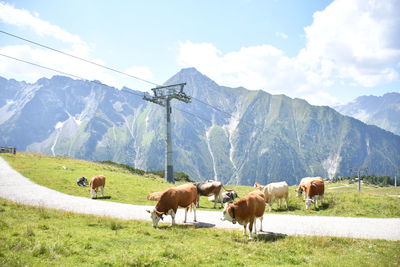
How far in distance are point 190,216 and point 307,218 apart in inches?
359

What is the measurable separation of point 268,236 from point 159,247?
662 centimetres

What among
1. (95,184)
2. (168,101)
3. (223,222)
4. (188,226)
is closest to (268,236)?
(223,222)

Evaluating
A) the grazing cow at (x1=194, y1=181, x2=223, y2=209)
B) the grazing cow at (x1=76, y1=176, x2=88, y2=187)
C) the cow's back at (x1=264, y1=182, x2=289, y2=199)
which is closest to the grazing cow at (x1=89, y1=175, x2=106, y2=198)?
the grazing cow at (x1=76, y1=176, x2=88, y2=187)

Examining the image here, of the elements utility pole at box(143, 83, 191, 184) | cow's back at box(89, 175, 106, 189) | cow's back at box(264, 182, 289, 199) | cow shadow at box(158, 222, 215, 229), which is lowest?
cow shadow at box(158, 222, 215, 229)

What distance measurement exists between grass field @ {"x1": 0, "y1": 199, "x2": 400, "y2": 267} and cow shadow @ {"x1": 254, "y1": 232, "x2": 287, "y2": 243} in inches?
4.1

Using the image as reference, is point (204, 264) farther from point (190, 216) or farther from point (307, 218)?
point (307, 218)

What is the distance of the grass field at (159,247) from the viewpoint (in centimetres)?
1058

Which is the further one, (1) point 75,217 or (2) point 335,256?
(1) point 75,217

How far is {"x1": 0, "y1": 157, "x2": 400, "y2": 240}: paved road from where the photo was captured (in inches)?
698

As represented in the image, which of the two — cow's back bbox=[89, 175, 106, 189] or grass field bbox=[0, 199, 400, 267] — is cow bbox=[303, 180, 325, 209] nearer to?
grass field bbox=[0, 199, 400, 267]

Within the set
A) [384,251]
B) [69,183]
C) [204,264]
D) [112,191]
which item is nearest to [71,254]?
[204,264]

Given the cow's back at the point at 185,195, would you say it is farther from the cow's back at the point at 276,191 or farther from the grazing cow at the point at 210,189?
the cow's back at the point at 276,191

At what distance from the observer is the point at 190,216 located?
2228 centimetres

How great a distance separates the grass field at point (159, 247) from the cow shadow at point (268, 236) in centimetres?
10
